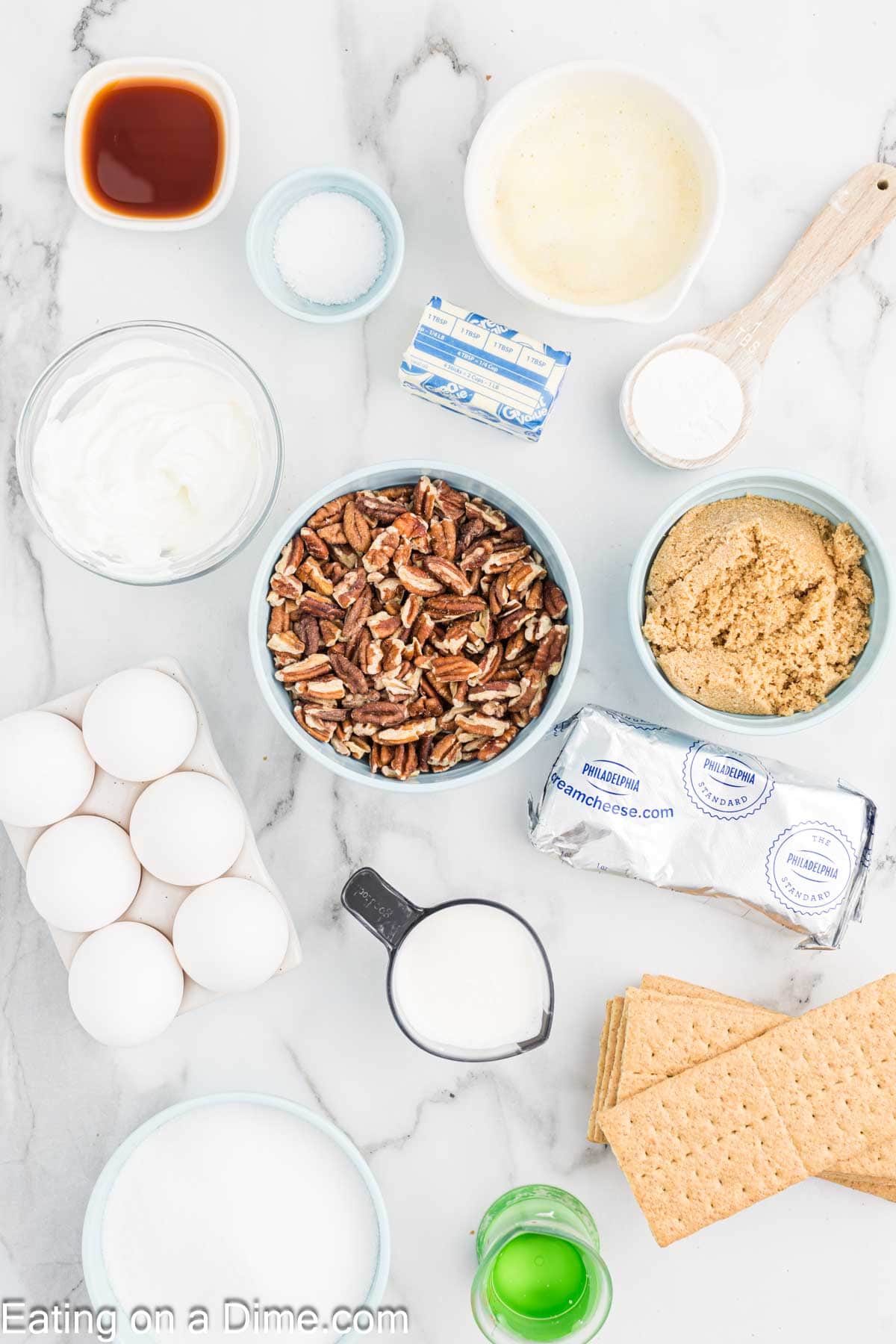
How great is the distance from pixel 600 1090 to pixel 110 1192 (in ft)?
1.85

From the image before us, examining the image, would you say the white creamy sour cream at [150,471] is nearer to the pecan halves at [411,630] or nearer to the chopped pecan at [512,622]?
the pecan halves at [411,630]

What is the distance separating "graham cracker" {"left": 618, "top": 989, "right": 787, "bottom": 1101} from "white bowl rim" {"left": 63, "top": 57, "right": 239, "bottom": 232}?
100 centimetres

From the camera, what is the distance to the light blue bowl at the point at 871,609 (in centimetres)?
107

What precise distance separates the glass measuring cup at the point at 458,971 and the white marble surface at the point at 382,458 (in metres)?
0.08

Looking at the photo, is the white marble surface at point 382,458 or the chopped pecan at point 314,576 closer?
the chopped pecan at point 314,576

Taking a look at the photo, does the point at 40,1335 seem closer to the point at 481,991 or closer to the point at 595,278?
the point at 481,991

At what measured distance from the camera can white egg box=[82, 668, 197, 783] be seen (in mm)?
1045

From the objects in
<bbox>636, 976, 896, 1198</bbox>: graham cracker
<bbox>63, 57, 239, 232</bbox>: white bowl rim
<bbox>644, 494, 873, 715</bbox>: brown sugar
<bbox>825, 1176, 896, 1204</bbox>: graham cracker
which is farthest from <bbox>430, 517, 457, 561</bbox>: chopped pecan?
<bbox>825, 1176, 896, 1204</bbox>: graham cracker

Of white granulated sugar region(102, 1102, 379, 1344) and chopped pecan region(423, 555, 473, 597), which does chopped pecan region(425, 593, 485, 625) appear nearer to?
chopped pecan region(423, 555, 473, 597)

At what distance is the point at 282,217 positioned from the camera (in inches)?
45.6

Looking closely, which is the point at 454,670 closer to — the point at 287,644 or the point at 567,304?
the point at 287,644

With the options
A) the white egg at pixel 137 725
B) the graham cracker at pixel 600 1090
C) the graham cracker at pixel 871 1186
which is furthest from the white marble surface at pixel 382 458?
the graham cracker at pixel 871 1186

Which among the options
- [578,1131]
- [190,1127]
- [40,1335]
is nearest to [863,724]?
[578,1131]

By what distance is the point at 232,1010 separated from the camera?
47.0 inches
